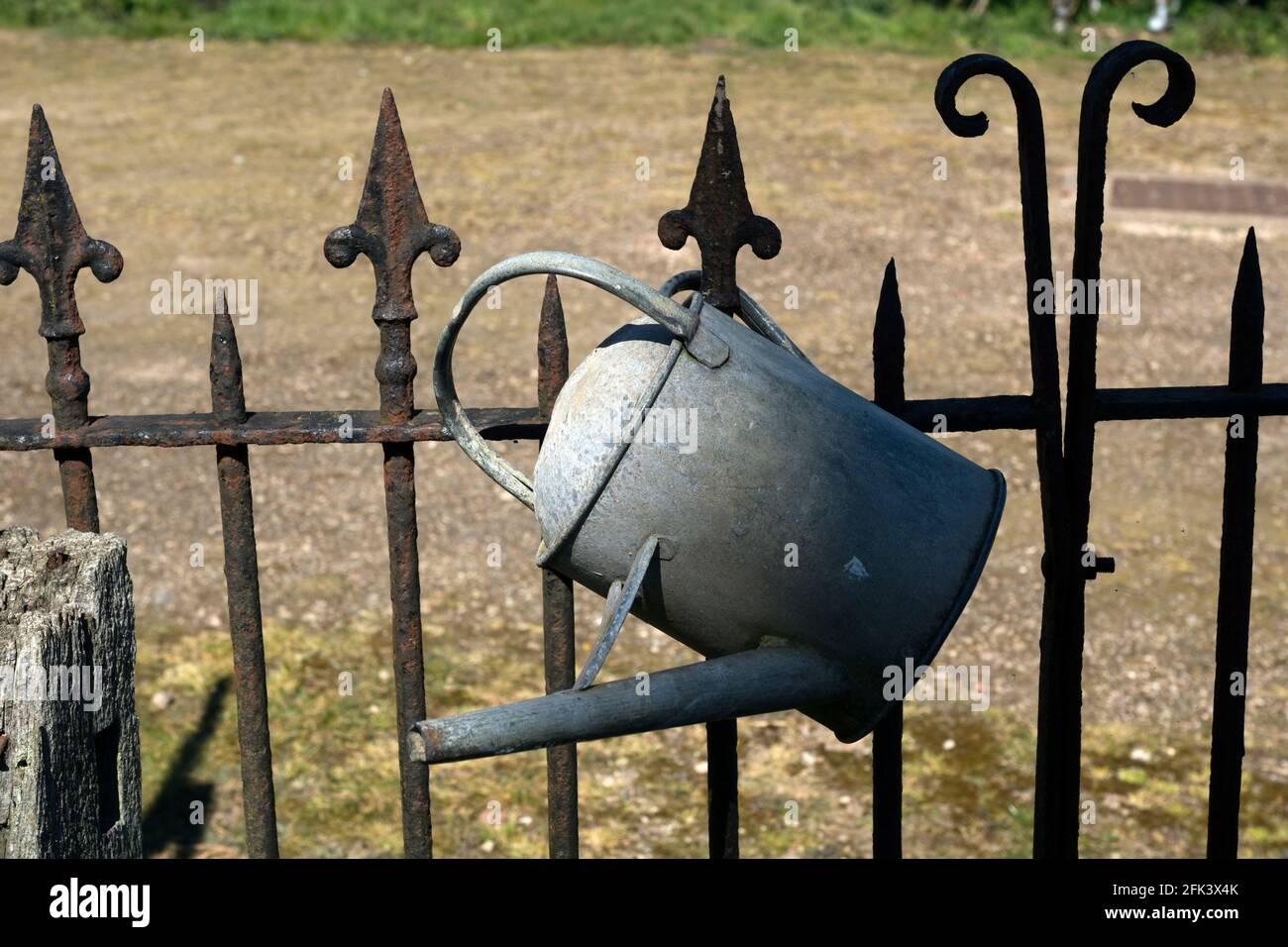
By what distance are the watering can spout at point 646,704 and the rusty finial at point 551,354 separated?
1.66 feet

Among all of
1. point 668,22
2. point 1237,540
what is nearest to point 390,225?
point 1237,540

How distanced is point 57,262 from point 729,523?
1078mm

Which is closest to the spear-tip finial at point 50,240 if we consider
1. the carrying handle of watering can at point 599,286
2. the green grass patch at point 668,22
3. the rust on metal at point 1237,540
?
the carrying handle of watering can at point 599,286

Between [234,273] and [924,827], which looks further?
[234,273]

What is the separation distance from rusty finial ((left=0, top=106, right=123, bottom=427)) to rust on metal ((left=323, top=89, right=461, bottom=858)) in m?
0.36

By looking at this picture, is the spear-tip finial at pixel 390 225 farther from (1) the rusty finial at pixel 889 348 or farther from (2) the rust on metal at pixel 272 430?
(1) the rusty finial at pixel 889 348

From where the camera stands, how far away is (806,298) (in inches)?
268

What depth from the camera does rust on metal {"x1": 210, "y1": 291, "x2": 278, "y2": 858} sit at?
223cm

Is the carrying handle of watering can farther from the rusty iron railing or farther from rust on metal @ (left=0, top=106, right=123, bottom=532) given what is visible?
rust on metal @ (left=0, top=106, right=123, bottom=532)

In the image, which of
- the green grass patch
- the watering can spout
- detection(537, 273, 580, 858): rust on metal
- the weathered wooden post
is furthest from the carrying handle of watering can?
the green grass patch

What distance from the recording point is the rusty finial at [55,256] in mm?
2170
